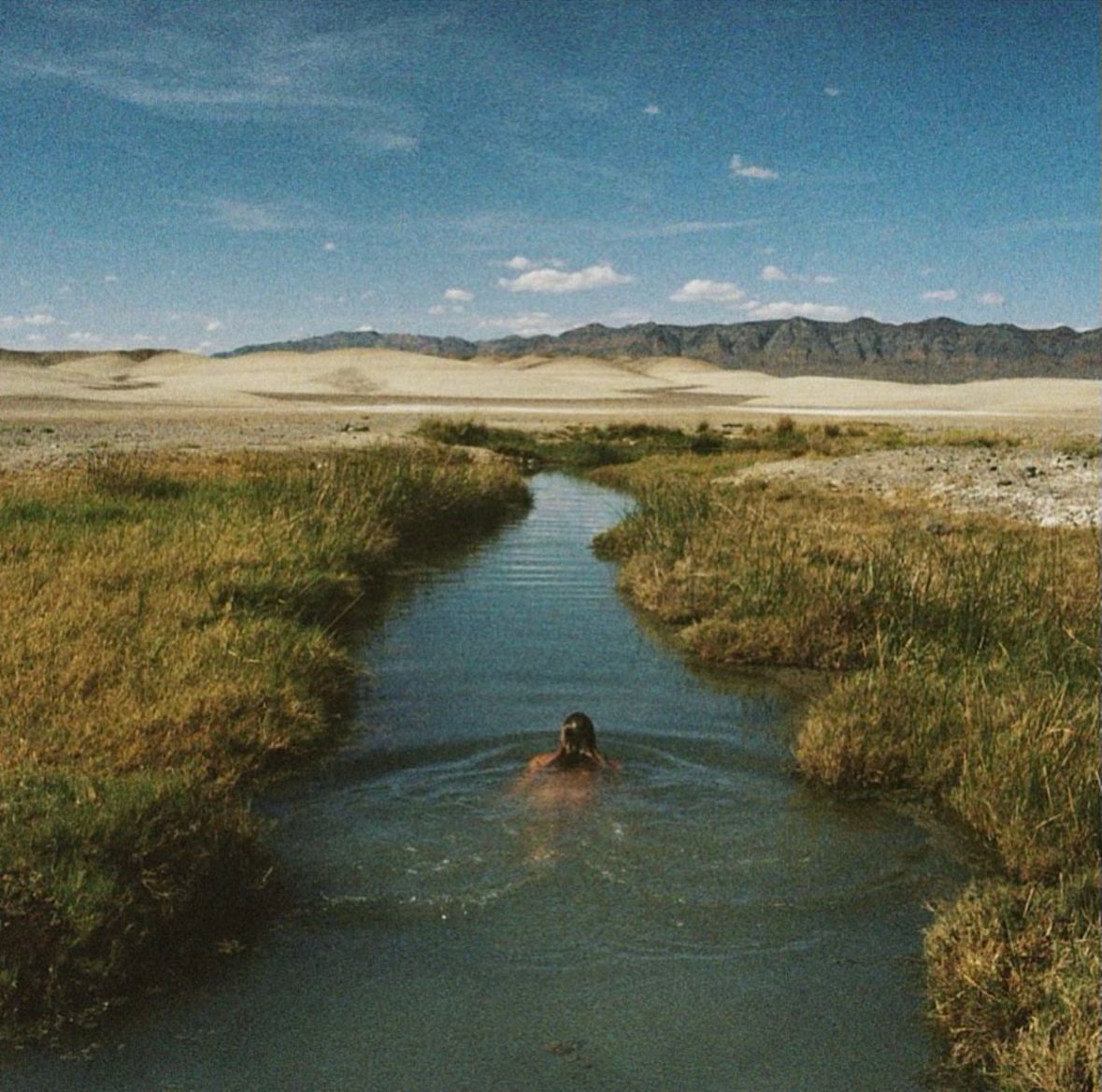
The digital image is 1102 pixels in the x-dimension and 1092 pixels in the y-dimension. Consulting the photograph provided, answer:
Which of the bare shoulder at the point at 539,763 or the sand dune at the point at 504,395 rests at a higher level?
the sand dune at the point at 504,395

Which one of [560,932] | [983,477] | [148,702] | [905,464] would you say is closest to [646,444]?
[905,464]

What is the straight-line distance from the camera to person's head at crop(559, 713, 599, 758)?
30.8ft

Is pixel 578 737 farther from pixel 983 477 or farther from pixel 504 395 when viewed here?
pixel 504 395

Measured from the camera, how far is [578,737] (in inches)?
371

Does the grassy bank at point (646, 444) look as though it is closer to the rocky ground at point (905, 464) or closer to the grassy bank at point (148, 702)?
the rocky ground at point (905, 464)

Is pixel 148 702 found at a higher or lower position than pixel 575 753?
higher

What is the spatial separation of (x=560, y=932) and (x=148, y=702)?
13.9 feet

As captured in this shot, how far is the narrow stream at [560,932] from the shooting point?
18.1 feet

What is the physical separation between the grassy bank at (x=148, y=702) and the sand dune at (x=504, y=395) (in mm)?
63520

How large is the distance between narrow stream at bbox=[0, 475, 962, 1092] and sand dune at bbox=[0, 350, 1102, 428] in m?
71.3

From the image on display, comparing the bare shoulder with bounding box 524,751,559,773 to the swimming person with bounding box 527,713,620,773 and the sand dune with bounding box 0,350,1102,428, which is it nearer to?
the swimming person with bounding box 527,713,620,773

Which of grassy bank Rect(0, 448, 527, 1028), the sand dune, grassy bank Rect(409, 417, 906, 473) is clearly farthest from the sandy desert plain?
grassy bank Rect(0, 448, 527, 1028)

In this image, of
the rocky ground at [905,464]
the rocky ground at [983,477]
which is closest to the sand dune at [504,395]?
the rocky ground at [905,464]

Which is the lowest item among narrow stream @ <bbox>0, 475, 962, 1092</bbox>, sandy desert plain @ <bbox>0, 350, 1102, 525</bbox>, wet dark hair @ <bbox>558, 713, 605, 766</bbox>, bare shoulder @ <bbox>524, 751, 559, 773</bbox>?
narrow stream @ <bbox>0, 475, 962, 1092</bbox>
